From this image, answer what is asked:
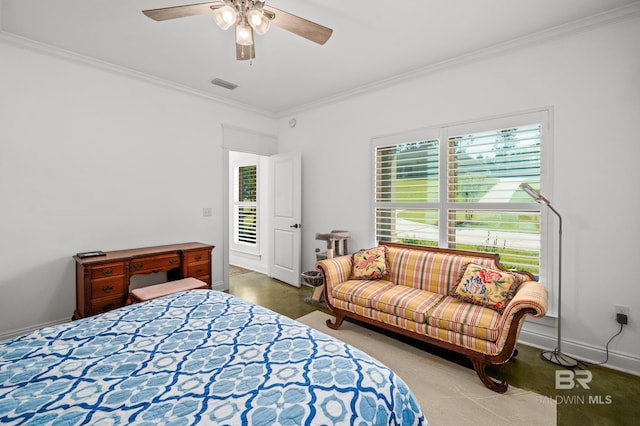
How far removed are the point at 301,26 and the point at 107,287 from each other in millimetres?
2947

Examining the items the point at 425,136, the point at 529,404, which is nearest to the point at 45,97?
the point at 425,136

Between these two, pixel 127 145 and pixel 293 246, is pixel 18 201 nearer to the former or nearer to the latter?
pixel 127 145

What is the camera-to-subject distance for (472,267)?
262 cm

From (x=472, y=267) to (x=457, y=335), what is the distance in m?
0.68

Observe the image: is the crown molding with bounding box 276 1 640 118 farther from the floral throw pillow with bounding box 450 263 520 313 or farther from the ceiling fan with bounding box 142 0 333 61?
the floral throw pillow with bounding box 450 263 520 313

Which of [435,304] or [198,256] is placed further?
[198,256]

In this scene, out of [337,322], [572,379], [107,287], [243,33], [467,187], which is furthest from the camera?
[467,187]

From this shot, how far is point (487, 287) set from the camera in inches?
95.6

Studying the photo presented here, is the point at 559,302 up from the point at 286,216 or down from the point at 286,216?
down

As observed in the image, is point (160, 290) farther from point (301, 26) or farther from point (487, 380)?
point (487, 380)

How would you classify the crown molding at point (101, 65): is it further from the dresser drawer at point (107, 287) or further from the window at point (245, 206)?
the dresser drawer at point (107, 287)

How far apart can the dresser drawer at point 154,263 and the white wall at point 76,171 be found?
479 mm

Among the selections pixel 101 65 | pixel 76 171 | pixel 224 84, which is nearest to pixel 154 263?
pixel 76 171

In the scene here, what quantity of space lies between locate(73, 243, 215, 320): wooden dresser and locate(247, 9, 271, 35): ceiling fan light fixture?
8.36 ft
